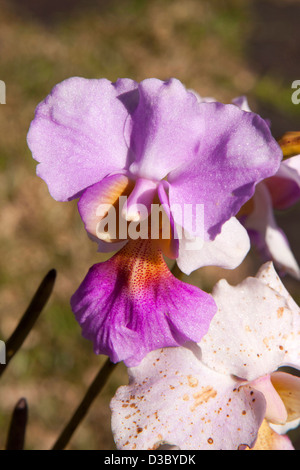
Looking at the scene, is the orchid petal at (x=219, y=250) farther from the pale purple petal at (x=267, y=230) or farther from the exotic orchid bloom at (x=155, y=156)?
the pale purple petal at (x=267, y=230)

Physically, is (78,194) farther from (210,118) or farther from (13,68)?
(13,68)

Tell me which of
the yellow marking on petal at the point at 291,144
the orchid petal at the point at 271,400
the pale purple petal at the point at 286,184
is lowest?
the orchid petal at the point at 271,400

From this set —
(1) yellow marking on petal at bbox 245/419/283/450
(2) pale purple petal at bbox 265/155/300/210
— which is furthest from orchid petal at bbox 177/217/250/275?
(1) yellow marking on petal at bbox 245/419/283/450

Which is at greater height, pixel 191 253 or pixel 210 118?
pixel 210 118

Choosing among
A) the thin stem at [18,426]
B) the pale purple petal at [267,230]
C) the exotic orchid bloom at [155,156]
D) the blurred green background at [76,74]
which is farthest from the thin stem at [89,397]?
the blurred green background at [76,74]

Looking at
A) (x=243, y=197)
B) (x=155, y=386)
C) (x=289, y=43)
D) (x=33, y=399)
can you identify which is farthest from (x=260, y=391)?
(x=289, y=43)

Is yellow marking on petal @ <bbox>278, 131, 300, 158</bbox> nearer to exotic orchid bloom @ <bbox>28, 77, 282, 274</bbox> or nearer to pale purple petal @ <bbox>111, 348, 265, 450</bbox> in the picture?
exotic orchid bloom @ <bbox>28, 77, 282, 274</bbox>

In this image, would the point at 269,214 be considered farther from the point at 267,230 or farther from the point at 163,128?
the point at 163,128

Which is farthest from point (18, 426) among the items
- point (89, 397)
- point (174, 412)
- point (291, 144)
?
point (291, 144)
